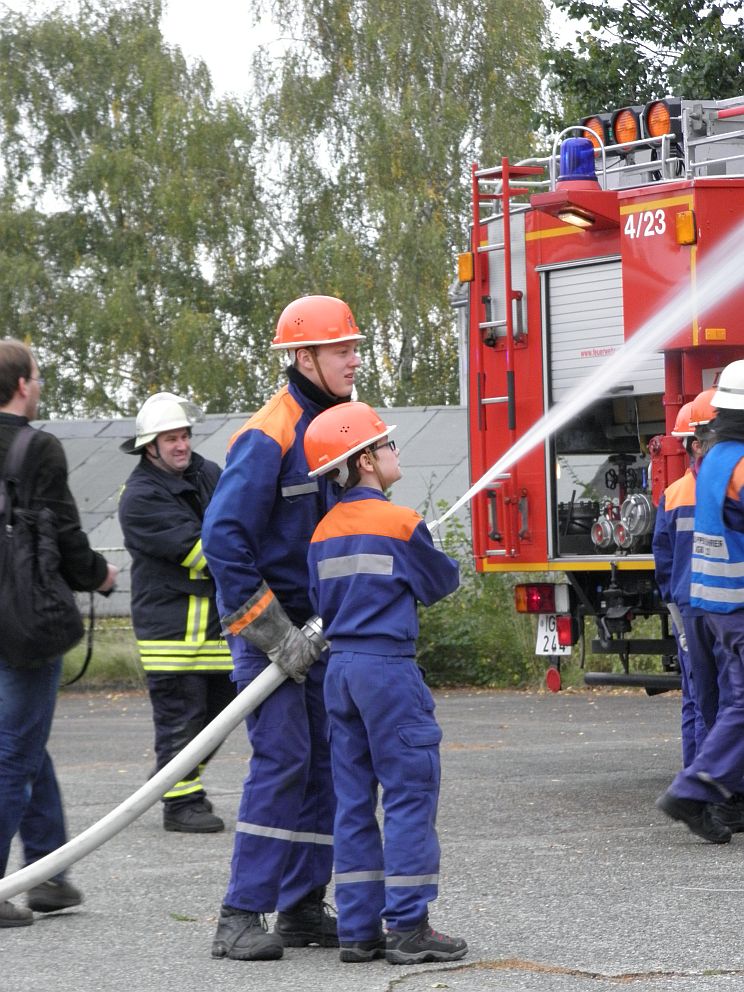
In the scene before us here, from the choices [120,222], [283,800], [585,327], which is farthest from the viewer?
[120,222]

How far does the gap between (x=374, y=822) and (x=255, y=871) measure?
14.9 inches

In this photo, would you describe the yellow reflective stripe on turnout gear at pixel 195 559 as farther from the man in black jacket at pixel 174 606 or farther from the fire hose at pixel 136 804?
the fire hose at pixel 136 804

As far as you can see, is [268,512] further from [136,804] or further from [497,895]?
[497,895]

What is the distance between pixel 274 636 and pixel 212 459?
14.5 metres

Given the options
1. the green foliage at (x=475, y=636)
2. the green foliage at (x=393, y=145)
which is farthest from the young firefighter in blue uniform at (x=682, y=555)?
the green foliage at (x=393, y=145)

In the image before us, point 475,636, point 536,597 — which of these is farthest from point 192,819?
point 475,636

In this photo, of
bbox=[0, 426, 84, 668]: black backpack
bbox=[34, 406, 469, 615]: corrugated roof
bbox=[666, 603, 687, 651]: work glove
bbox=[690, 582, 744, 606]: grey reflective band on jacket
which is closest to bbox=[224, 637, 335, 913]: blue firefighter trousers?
bbox=[0, 426, 84, 668]: black backpack

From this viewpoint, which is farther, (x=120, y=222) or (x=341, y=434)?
(x=120, y=222)

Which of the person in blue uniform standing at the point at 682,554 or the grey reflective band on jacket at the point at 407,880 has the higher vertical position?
the person in blue uniform standing at the point at 682,554

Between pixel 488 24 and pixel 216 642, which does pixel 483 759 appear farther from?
pixel 488 24

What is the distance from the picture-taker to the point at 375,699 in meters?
4.86

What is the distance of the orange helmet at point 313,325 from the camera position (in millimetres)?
5195

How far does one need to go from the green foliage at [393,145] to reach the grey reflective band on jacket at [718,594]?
80.3ft

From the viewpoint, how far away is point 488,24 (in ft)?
105
